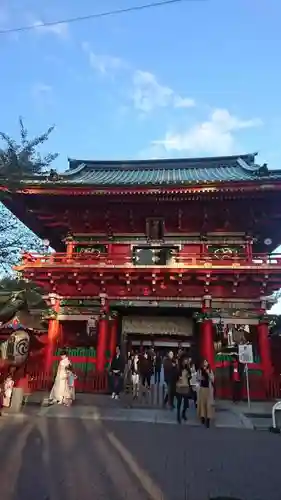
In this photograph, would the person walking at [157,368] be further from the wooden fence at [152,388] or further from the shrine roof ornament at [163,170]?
the shrine roof ornament at [163,170]

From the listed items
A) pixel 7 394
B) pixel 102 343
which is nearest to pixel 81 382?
pixel 102 343

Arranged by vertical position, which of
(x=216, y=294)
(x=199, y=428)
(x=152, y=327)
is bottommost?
(x=199, y=428)

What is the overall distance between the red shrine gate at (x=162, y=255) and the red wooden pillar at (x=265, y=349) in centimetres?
4

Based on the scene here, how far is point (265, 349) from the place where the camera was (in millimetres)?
14859

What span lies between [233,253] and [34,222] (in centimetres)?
1075

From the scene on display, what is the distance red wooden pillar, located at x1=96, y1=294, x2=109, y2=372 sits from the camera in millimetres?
15008

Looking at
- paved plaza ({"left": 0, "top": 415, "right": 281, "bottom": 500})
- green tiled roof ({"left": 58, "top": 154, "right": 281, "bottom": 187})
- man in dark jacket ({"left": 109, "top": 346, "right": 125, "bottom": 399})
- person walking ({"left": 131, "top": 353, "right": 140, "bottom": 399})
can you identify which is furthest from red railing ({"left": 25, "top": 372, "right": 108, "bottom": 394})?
green tiled roof ({"left": 58, "top": 154, "right": 281, "bottom": 187})

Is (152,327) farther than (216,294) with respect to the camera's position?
Yes

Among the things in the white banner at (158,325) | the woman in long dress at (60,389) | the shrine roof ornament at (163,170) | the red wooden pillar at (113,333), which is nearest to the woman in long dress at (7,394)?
the woman in long dress at (60,389)

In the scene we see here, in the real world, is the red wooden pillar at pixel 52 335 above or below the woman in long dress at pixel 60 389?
above

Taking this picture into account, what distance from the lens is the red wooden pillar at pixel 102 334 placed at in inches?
591

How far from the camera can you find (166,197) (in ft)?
54.2

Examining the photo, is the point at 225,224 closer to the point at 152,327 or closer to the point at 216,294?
the point at 216,294

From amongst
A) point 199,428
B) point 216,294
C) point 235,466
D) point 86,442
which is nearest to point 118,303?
point 216,294
